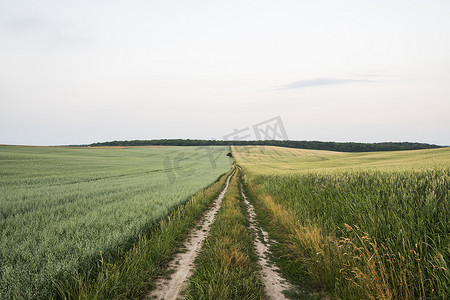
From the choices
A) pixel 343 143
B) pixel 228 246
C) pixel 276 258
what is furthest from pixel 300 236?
pixel 343 143

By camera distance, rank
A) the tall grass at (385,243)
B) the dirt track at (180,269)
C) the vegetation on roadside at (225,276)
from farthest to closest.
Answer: the dirt track at (180,269) → the vegetation on roadside at (225,276) → the tall grass at (385,243)

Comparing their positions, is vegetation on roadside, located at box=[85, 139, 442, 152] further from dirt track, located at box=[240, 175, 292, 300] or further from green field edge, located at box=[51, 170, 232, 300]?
green field edge, located at box=[51, 170, 232, 300]

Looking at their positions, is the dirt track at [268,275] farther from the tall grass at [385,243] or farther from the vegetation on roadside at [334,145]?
the vegetation on roadside at [334,145]

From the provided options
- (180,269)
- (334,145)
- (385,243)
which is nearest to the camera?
(385,243)

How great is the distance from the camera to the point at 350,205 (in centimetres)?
546

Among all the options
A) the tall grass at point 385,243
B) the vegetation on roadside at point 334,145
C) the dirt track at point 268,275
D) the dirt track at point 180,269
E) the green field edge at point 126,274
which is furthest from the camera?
the vegetation on roadside at point 334,145

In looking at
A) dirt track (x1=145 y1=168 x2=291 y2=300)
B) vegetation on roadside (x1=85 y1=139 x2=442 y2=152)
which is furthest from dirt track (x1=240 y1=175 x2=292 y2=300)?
vegetation on roadside (x1=85 y1=139 x2=442 y2=152)

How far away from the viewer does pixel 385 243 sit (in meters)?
3.91

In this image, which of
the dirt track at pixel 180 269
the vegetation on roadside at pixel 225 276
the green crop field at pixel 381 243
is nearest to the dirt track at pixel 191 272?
the dirt track at pixel 180 269

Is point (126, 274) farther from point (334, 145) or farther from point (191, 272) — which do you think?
point (334, 145)

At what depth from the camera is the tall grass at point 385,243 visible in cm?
301

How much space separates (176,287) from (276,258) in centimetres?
291

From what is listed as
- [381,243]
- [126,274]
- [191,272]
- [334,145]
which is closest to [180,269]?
[191,272]

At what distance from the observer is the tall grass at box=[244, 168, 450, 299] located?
9.86 ft
